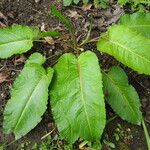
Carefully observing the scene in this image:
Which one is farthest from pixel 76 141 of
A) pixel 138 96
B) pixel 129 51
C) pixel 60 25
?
pixel 60 25


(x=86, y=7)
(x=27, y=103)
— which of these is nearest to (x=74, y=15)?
(x=86, y=7)

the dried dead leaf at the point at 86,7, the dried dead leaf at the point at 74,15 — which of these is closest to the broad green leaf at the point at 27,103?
the dried dead leaf at the point at 74,15

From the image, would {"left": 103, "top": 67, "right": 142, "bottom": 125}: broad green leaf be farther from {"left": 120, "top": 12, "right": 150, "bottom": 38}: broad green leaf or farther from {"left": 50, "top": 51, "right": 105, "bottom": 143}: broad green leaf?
{"left": 120, "top": 12, "right": 150, "bottom": 38}: broad green leaf

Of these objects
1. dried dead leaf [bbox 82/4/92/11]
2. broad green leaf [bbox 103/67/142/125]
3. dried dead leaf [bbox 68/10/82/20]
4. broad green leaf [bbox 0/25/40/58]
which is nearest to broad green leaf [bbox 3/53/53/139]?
broad green leaf [bbox 0/25/40/58]

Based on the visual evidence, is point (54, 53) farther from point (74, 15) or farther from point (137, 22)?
point (137, 22)

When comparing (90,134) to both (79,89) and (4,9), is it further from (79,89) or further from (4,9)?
(4,9)

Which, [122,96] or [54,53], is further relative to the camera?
[54,53]
